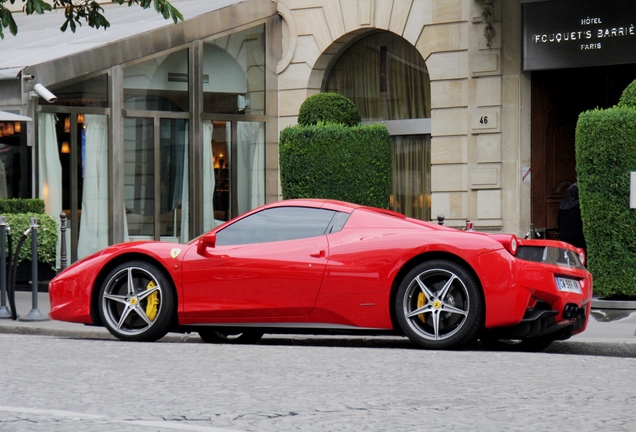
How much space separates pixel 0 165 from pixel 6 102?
36.5 inches

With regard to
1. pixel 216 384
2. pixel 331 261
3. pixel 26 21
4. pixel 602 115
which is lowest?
pixel 216 384

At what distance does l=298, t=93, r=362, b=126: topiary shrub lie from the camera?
17938 mm

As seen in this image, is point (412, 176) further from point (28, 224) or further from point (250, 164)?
point (28, 224)

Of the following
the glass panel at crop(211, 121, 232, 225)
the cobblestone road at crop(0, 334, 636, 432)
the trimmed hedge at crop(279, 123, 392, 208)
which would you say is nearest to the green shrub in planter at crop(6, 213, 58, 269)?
the trimmed hedge at crop(279, 123, 392, 208)

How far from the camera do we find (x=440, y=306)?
951 cm

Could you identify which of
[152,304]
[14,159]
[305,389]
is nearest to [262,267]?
[152,304]

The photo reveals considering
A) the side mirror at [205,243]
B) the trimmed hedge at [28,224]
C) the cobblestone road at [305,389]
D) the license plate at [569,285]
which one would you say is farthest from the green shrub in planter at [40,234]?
the license plate at [569,285]

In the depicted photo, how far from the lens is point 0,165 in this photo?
17.6 meters

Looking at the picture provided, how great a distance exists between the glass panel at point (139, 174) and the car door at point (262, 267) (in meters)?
8.85

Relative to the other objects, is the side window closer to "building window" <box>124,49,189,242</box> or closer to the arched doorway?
"building window" <box>124,49,189,242</box>

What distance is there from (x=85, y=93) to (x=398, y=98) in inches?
207

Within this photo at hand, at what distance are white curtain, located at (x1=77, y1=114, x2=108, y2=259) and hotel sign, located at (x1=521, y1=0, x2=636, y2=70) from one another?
651 centimetres

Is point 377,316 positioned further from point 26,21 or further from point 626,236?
point 26,21

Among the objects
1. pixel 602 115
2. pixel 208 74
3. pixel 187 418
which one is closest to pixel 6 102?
pixel 208 74
